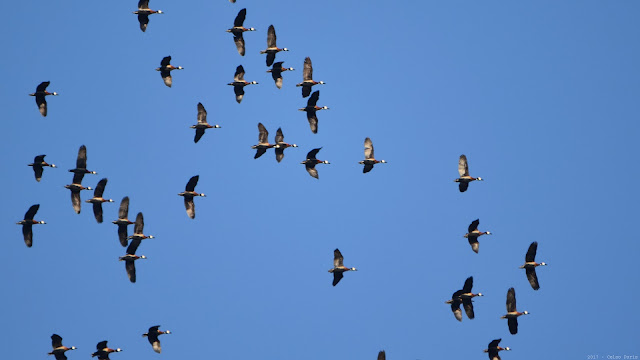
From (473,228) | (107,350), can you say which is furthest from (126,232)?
(473,228)

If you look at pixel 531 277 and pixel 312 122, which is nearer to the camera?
pixel 531 277

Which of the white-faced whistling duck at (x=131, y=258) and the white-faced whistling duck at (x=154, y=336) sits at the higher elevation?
the white-faced whistling duck at (x=131, y=258)

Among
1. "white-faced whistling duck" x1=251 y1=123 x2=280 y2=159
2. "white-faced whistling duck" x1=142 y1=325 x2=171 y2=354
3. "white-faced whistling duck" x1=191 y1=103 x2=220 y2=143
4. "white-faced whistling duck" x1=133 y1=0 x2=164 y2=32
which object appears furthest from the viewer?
"white-faced whistling duck" x1=251 y1=123 x2=280 y2=159

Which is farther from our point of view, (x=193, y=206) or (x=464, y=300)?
(x=193, y=206)

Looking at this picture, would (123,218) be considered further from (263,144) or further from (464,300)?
(464,300)

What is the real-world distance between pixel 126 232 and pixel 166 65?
1634 cm

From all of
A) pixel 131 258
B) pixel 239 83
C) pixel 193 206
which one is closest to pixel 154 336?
pixel 131 258

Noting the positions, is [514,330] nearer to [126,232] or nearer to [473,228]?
[473,228]

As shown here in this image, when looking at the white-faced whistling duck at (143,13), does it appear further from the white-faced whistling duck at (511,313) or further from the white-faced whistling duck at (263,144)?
the white-faced whistling duck at (511,313)

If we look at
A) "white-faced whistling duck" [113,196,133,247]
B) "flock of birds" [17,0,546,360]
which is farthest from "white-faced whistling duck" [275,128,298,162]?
"white-faced whistling duck" [113,196,133,247]

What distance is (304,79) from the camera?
306 ft

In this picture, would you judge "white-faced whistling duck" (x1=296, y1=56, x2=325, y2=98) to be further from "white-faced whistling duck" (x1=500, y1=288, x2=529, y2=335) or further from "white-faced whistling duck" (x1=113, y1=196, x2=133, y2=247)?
"white-faced whistling duck" (x1=500, y1=288, x2=529, y2=335)

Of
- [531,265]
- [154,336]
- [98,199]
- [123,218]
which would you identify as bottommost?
[154,336]

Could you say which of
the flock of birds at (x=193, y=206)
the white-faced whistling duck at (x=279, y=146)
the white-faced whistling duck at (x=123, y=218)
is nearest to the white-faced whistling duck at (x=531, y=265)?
the flock of birds at (x=193, y=206)
